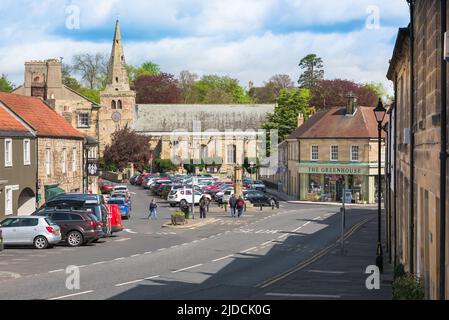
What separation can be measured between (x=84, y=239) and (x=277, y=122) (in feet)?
226

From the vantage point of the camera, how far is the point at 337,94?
392ft

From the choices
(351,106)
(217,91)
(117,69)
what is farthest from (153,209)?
(217,91)

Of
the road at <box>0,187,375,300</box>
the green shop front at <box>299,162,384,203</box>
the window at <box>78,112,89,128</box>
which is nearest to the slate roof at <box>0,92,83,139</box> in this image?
the road at <box>0,187,375,300</box>

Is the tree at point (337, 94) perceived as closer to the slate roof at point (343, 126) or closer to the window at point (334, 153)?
the slate roof at point (343, 126)

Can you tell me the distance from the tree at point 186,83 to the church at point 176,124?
41549 mm

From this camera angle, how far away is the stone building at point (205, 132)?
365 feet

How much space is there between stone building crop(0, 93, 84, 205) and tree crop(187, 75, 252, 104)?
9704 cm

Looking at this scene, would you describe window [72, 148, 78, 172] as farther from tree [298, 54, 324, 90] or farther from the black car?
tree [298, 54, 324, 90]

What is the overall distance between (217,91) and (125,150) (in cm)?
5935

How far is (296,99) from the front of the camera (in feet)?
322

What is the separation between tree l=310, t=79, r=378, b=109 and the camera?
4592 inches

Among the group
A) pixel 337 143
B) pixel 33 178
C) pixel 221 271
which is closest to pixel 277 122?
pixel 337 143

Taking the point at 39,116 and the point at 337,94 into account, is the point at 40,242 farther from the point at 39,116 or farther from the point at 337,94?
the point at 337,94
